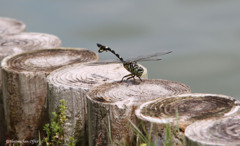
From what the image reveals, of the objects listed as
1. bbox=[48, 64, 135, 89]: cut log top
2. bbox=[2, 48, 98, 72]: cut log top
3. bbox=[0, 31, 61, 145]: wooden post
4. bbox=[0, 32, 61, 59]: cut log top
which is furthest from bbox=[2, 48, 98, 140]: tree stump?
bbox=[0, 32, 61, 59]: cut log top

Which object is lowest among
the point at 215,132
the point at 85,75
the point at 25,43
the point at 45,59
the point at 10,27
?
the point at 215,132

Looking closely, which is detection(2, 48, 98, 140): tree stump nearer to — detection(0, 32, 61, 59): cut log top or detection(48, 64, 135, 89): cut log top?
detection(48, 64, 135, 89): cut log top

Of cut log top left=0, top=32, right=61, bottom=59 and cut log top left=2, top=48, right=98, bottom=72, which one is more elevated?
cut log top left=0, top=32, right=61, bottom=59

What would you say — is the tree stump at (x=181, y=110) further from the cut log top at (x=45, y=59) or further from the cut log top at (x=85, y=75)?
the cut log top at (x=45, y=59)

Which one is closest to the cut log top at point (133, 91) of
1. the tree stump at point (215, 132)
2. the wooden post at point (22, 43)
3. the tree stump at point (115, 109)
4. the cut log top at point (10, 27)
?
the tree stump at point (115, 109)

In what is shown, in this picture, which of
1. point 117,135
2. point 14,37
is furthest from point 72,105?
point 14,37

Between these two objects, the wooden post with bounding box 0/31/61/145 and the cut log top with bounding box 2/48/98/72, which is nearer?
the cut log top with bounding box 2/48/98/72

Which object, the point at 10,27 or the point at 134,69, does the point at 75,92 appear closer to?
the point at 134,69

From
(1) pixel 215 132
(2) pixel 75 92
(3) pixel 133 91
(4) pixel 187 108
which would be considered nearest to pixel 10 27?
(2) pixel 75 92
